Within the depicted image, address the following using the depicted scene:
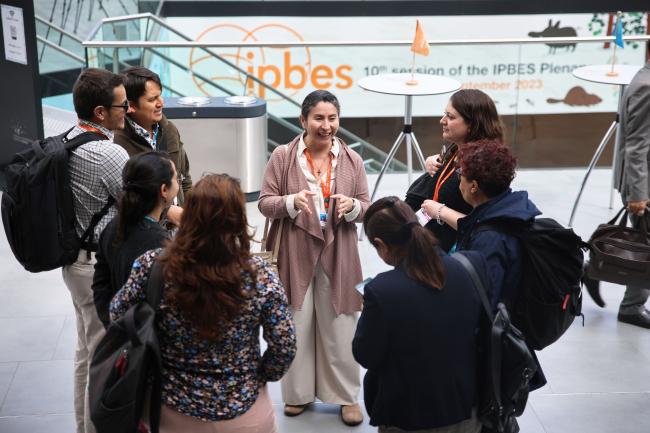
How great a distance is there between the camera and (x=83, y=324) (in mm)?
3283

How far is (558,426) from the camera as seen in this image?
384 cm

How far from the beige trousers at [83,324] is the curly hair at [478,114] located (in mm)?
1646

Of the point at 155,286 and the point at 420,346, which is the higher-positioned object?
the point at 155,286

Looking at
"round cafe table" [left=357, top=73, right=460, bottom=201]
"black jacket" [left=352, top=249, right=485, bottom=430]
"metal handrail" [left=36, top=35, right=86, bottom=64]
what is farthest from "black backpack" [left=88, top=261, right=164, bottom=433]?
"metal handrail" [left=36, top=35, right=86, bottom=64]

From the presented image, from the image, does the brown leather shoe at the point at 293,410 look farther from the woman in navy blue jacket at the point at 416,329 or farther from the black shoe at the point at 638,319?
the black shoe at the point at 638,319

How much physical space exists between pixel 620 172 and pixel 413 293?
9.21 feet

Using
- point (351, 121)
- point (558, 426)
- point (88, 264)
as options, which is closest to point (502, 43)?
point (351, 121)

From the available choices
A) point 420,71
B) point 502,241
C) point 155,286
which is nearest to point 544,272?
point 502,241

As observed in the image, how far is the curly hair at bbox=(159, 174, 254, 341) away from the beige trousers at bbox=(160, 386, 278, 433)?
318 mm

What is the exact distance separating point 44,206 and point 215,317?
1218 mm

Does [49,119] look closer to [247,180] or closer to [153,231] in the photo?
[247,180]

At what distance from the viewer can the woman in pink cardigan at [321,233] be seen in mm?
3580

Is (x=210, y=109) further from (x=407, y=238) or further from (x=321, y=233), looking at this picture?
(x=407, y=238)

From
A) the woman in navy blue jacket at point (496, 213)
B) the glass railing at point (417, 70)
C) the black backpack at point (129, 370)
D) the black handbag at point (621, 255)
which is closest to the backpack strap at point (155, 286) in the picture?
the black backpack at point (129, 370)
